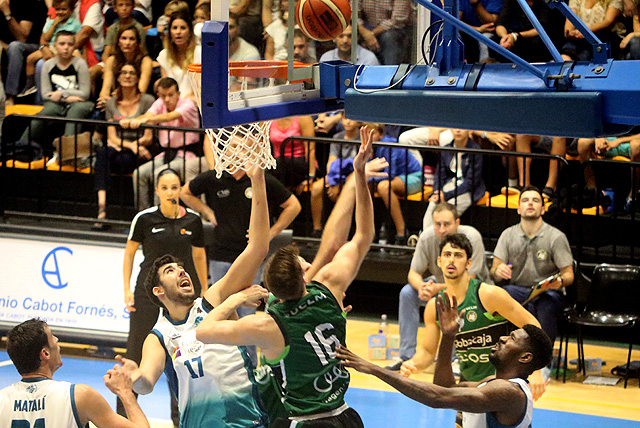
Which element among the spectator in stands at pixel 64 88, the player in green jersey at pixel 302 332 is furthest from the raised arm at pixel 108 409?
the spectator in stands at pixel 64 88

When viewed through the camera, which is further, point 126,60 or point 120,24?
point 120,24

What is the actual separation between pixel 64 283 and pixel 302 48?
5.42 metres

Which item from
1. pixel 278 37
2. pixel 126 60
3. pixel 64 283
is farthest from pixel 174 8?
pixel 278 37

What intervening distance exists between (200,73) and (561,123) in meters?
1.77

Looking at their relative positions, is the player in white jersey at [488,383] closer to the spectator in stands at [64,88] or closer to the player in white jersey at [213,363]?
the player in white jersey at [213,363]

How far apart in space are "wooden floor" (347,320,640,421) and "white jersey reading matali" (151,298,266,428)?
3.66m

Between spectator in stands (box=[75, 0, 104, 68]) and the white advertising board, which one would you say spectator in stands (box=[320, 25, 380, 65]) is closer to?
the white advertising board

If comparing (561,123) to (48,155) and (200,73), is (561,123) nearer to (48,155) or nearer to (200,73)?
(200,73)

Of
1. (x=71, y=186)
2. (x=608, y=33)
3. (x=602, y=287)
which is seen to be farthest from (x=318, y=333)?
(x=71, y=186)

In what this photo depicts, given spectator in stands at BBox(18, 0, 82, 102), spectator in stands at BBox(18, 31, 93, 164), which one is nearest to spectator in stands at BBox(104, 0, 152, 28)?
spectator in stands at BBox(18, 0, 82, 102)

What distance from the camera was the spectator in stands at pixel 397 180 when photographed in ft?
33.5

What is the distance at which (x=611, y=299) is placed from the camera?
903 centimetres

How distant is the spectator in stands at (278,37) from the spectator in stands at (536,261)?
398 centimetres

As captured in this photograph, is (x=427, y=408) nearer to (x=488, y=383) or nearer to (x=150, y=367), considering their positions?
(x=150, y=367)
